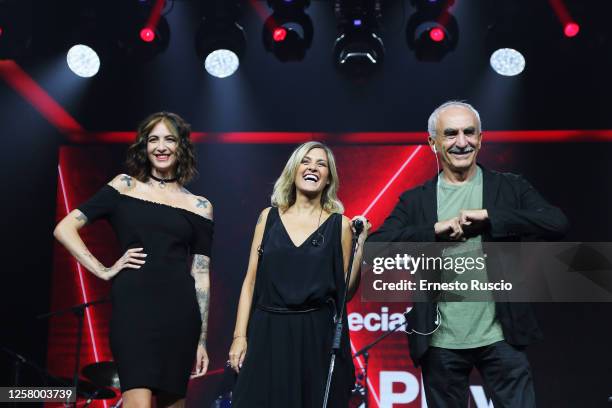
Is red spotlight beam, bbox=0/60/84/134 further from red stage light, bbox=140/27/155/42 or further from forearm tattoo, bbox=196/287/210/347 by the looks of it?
forearm tattoo, bbox=196/287/210/347

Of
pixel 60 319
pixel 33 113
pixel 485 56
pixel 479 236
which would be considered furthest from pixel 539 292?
pixel 33 113

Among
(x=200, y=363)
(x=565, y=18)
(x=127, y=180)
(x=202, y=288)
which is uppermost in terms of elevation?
(x=565, y=18)

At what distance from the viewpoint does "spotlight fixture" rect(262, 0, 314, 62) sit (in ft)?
19.5

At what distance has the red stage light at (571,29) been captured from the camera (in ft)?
19.6

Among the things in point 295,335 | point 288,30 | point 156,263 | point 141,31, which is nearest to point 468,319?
point 295,335

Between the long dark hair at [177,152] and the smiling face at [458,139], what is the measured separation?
1183 mm

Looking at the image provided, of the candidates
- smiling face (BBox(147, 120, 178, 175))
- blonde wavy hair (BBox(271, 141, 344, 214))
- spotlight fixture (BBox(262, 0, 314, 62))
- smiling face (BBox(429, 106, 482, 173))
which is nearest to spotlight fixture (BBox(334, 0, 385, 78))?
spotlight fixture (BBox(262, 0, 314, 62))

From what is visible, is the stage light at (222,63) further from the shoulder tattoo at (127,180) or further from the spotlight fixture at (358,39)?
the shoulder tattoo at (127,180)

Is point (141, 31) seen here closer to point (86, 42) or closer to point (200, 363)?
point (86, 42)

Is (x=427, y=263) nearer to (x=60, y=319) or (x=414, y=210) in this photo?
(x=414, y=210)

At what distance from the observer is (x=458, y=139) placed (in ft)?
9.93

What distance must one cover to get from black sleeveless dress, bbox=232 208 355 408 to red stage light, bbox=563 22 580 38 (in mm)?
3738

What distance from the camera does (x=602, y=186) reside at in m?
6.38

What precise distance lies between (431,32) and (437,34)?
0.05 m
